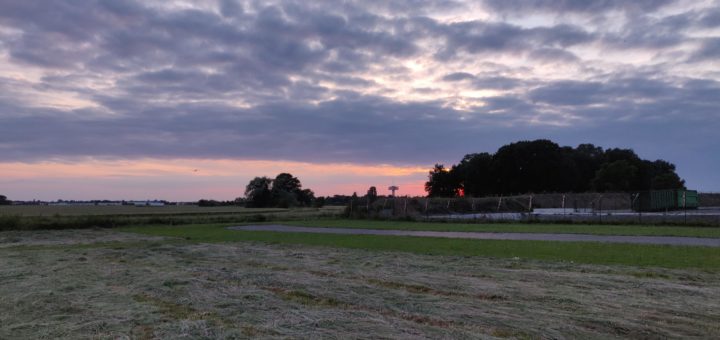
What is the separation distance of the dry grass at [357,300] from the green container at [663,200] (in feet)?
116

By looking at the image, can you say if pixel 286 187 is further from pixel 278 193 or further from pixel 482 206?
pixel 482 206

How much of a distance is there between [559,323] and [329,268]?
680 cm

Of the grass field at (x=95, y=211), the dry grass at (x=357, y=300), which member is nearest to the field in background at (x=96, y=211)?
the grass field at (x=95, y=211)

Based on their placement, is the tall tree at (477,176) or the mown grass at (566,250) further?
the tall tree at (477,176)

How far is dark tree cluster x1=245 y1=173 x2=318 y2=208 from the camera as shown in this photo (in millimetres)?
96812

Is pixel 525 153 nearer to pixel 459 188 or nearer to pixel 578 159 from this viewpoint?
pixel 459 188

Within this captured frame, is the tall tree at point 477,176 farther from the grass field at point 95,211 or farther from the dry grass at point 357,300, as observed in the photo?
the dry grass at point 357,300

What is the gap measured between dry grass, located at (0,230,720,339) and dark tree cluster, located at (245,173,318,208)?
78491mm

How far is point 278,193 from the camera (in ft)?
334

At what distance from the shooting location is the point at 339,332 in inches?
253

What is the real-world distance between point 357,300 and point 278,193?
9455 centimetres

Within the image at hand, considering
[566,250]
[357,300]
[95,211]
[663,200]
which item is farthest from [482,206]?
[357,300]

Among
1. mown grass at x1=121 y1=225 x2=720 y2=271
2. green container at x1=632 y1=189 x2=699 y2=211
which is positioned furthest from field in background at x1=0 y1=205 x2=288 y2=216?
green container at x1=632 y1=189 x2=699 y2=211

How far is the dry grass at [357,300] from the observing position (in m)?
6.59
